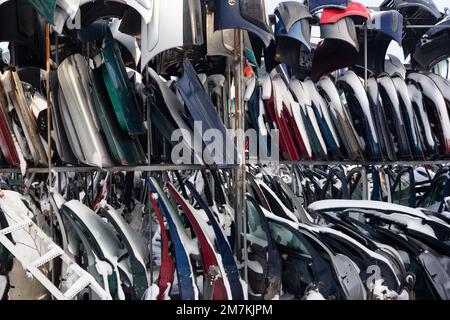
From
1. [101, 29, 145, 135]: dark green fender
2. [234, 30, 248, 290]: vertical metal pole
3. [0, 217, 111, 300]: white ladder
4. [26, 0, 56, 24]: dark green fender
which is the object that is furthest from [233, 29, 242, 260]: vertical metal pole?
[26, 0, 56, 24]: dark green fender

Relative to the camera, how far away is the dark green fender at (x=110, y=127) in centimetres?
301

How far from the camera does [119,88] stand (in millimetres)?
3016

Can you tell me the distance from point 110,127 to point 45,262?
91 centimetres

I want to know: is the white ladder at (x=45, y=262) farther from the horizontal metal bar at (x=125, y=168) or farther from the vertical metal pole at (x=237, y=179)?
the vertical metal pole at (x=237, y=179)

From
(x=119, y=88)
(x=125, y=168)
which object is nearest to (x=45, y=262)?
(x=125, y=168)

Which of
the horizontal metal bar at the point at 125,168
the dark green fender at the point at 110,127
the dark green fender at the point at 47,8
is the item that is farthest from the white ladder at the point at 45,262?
the dark green fender at the point at 47,8

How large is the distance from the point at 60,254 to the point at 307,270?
144 cm

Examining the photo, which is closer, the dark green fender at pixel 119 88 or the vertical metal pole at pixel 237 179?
the dark green fender at pixel 119 88

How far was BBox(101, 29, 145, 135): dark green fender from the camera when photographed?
9.82 ft

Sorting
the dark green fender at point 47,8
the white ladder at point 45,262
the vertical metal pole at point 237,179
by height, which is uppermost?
the dark green fender at point 47,8

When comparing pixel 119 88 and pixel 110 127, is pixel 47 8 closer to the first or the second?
pixel 119 88

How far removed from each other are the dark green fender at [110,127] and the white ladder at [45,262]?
2.17 feet

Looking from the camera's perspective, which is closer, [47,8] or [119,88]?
[47,8]
